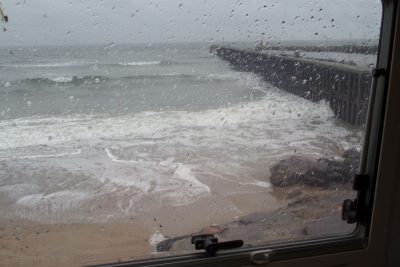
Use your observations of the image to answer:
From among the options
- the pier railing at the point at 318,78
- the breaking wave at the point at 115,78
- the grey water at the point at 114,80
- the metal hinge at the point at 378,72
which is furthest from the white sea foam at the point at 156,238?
the metal hinge at the point at 378,72

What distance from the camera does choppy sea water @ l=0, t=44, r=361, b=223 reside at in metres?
1.47

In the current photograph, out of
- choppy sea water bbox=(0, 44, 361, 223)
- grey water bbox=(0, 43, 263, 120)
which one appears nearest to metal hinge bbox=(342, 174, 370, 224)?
choppy sea water bbox=(0, 44, 361, 223)

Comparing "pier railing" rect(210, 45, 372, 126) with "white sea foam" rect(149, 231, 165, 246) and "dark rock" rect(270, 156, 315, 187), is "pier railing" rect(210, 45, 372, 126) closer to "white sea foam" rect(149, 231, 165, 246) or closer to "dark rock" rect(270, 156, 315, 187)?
"dark rock" rect(270, 156, 315, 187)

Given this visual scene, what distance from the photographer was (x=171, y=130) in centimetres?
166

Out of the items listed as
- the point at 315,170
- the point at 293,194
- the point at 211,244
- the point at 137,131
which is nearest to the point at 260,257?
the point at 211,244

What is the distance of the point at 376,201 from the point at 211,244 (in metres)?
0.65

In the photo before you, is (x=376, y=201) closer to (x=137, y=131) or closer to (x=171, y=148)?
(x=171, y=148)

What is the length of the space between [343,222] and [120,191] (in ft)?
2.85

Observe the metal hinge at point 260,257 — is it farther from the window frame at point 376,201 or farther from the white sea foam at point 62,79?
the white sea foam at point 62,79

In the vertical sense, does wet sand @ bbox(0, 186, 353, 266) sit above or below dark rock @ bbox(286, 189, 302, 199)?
below

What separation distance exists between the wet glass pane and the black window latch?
0.15 feet

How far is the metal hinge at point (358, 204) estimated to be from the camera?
169 cm

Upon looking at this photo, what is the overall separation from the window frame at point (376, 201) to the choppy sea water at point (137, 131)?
0.43ft

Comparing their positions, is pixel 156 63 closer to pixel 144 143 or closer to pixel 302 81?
pixel 144 143
